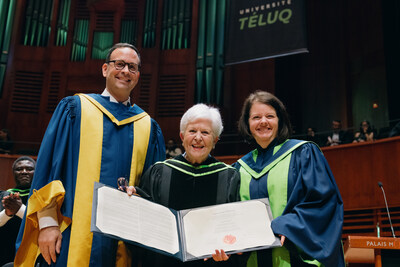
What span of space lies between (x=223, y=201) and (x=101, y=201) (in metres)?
0.74

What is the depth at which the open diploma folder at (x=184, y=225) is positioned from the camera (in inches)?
82.1

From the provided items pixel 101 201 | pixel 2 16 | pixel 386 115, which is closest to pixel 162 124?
pixel 2 16

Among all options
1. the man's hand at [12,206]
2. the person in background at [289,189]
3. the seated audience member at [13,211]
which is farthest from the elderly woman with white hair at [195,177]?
the man's hand at [12,206]

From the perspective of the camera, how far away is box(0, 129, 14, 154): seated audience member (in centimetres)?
826

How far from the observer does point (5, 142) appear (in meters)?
8.20

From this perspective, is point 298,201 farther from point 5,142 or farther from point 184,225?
point 5,142

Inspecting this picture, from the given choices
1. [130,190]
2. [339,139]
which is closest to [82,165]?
[130,190]

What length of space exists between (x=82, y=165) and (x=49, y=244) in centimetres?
44

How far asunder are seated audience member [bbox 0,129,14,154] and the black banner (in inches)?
167

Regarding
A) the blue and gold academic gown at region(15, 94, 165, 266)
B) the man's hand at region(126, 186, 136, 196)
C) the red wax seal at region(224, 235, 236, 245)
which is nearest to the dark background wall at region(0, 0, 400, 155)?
→ the blue and gold academic gown at region(15, 94, 165, 266)

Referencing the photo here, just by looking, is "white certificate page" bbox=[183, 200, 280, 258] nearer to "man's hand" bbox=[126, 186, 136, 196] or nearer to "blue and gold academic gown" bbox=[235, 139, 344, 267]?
"blue and gold academic gown" bbox=[235, 139, 344, 267]

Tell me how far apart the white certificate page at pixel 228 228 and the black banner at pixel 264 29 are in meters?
5.13

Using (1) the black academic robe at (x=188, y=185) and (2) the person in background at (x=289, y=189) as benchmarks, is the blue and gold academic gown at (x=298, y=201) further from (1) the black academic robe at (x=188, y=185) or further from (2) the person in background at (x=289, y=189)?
(1) the black academic robe at (x=188, y=185)

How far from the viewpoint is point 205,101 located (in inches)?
347
